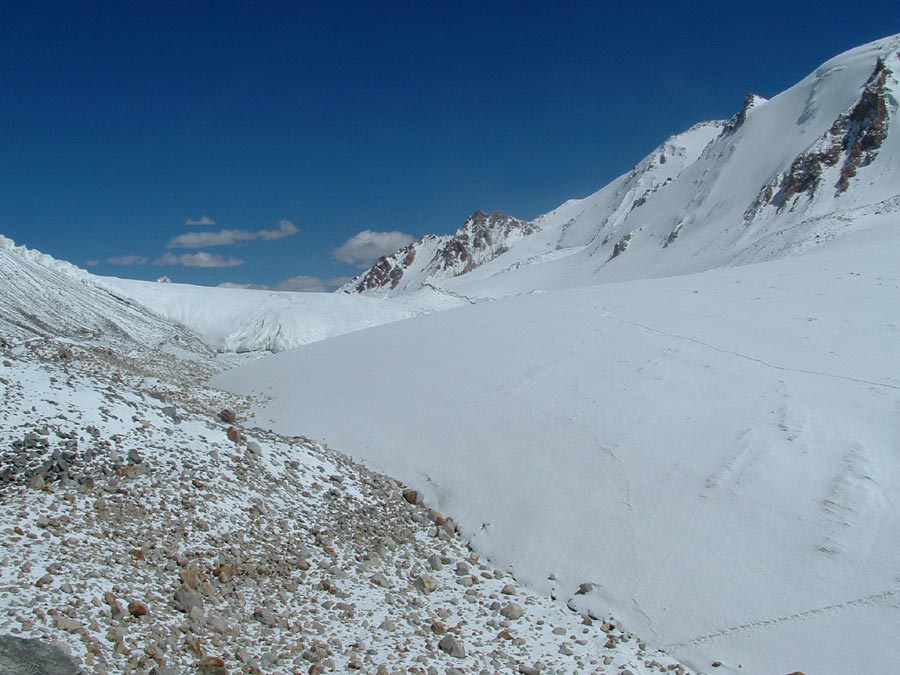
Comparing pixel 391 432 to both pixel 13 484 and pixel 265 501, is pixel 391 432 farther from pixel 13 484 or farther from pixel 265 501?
pixel 13 484

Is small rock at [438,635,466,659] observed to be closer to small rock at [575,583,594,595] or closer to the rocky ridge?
the rocky ridge

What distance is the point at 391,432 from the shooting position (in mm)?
9289

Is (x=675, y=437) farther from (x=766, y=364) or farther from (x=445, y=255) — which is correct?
(x=445, y=255)

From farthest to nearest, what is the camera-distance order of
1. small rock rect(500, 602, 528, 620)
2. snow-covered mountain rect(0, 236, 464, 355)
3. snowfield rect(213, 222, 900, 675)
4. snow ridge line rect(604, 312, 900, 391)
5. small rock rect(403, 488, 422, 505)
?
snow-covered mountain rect(0, 236, 464, 355) → snow ridge line rect(604, 312, 900, 391) → small rock rect(403, 488, 422, 505) → small rock rect(500, 602, 528, 620) → snowfield rect(213, 222, 900, 675)

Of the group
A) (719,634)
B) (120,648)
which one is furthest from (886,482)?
(120,648)

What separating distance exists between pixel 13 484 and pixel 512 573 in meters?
4.60

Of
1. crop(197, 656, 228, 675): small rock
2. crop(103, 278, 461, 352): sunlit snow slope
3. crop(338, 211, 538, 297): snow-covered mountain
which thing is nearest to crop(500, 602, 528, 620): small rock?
crop(197, 656, 228, 675): small rock

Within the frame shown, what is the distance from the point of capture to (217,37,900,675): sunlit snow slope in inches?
204

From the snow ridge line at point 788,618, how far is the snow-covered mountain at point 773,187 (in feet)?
97.7

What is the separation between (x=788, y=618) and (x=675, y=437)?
2706 mm

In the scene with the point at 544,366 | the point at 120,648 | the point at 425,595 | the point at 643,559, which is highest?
the point at 544,366

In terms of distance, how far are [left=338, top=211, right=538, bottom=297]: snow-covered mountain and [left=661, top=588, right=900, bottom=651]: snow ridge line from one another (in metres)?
142

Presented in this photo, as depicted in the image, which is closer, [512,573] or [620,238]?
[512,573]

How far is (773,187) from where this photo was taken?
50375 millimetres
